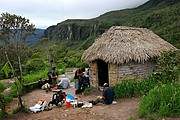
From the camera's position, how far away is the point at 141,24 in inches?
2817

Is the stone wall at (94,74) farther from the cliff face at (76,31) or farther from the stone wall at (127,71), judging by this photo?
the cliff face at (76,31)

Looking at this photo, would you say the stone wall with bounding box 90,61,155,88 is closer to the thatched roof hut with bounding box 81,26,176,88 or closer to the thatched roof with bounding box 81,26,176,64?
the thatched roof hut with bounding box 81,26,176,88

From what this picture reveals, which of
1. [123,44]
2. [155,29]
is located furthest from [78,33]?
[123,44]

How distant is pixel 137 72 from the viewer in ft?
44.0

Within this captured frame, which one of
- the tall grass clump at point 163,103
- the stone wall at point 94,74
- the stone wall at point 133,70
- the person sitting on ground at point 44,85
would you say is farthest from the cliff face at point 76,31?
the tall grass clump at point 163,103

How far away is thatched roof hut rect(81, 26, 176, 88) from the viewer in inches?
509

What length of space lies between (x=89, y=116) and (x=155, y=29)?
190 ft

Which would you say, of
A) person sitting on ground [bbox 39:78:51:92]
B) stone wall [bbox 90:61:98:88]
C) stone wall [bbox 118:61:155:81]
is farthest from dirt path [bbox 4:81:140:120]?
person sitting on ground [bbox 39:78:51:92]

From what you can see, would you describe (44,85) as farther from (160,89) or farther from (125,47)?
(160,89)

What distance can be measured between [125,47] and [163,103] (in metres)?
5.40

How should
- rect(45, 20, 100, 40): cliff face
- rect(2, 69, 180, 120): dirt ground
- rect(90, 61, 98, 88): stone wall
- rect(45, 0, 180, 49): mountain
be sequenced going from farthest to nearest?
rect(45, 20, 100, 40): cliff face < rect(45, 0, 180, 49): mountain < rect(90, 61, 98, 88): stone wall < rect(2, 69, 180, 120): dirt ground

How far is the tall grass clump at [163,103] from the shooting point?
8141 mm

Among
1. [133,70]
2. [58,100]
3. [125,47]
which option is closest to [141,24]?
[125,47]

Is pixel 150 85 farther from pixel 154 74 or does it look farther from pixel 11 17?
pixel 11 17
